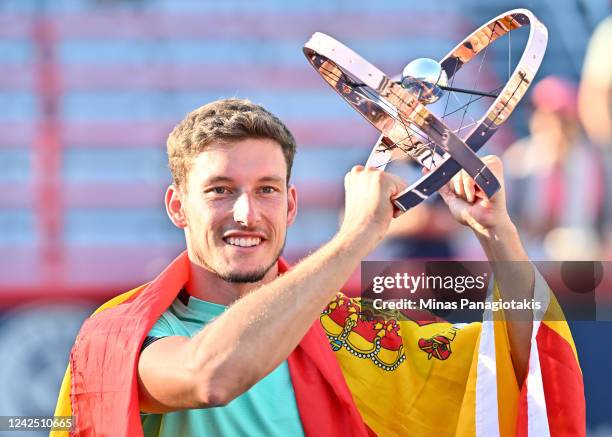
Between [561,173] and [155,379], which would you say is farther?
[561,173]

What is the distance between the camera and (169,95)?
13.4 feet

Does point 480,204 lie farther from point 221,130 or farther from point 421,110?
point 221,130

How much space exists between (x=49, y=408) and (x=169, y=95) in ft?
4.51

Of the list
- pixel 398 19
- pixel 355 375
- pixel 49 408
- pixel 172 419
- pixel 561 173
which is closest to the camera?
pixel 172 419

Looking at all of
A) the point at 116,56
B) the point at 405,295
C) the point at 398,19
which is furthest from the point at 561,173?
the point at 116,56

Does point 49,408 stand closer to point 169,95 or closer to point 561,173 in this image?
point 169,95

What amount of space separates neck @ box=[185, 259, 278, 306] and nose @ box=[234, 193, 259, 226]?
0.15 metres

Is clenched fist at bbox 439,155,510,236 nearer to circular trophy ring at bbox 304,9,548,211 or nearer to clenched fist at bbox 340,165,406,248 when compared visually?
circular trophy ring at bbox 304,9,548,211

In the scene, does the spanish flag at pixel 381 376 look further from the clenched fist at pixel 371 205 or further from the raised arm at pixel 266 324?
the clenched fist at pixel 371 205

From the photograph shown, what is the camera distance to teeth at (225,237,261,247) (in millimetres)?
1940

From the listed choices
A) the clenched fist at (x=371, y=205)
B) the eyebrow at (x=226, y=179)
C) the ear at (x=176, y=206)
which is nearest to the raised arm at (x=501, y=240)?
the clenched fist at (x=371, y=205)

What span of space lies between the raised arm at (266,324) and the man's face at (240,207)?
22 cm

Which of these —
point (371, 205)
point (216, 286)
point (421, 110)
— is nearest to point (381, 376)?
point (216, 286)

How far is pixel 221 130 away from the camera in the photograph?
197 centimetres
